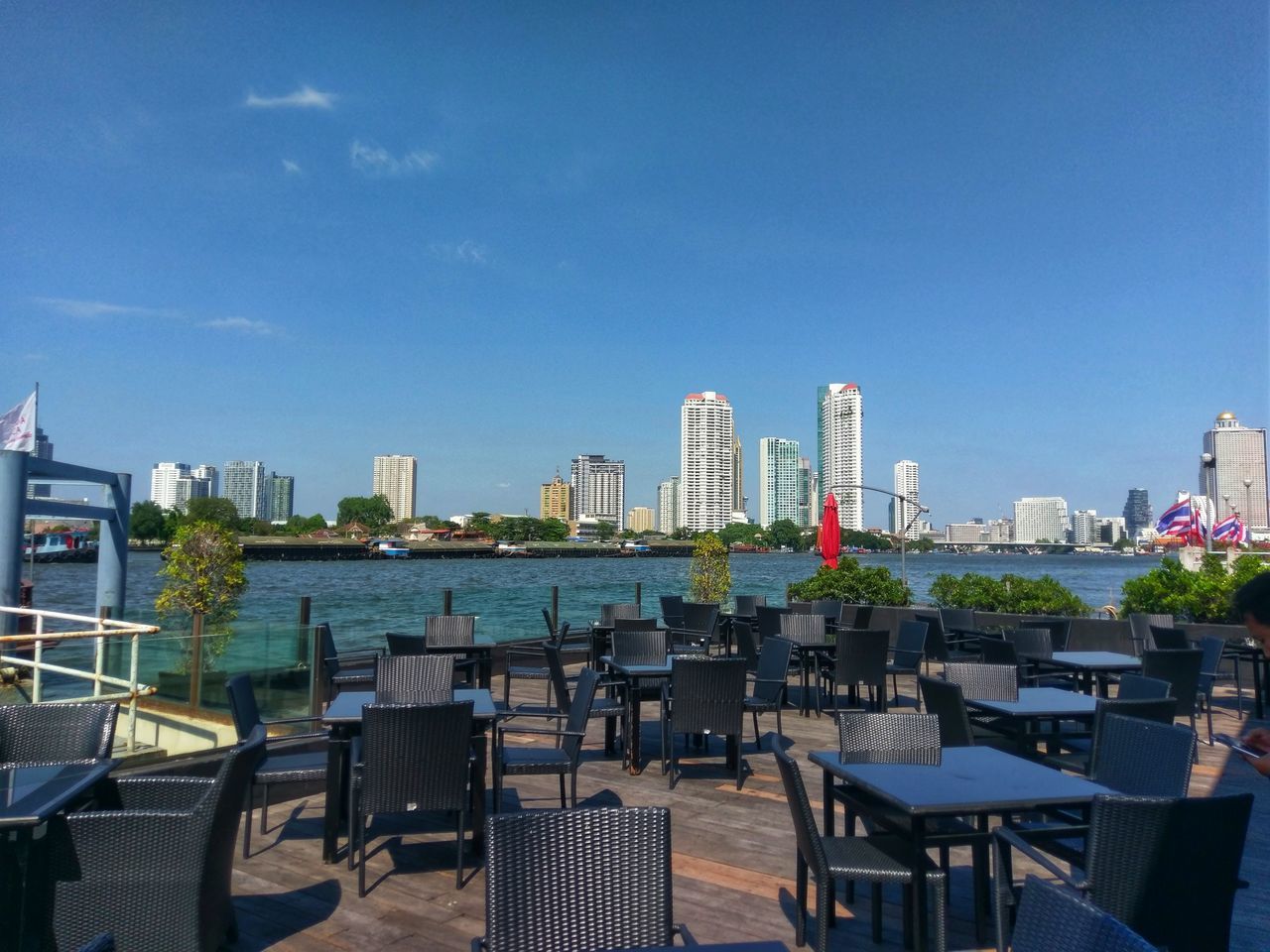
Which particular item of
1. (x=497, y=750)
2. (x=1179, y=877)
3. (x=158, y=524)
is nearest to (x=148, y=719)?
(x=497, y=750)

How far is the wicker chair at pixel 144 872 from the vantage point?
254 cm

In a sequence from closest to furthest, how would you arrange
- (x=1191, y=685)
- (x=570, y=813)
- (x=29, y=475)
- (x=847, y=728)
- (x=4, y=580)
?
(x=570, y=813) < (x=847, y=728) < (x=1191, y=685) < (x=4, y=580) < (x=29, y=475)

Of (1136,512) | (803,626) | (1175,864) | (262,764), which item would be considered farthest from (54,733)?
(1136,512)

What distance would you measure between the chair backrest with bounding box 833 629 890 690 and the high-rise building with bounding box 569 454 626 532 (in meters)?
164

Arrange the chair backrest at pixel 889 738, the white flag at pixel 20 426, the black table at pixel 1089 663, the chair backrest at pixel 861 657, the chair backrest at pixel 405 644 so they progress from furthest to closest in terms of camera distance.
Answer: the white flag at pixel 20 426 → the chair backrest at pixel 861 657 → the chair backrest at pixel 405 644 → the black table at pixel 1089 663 → the chair backrest at pixel 889 738

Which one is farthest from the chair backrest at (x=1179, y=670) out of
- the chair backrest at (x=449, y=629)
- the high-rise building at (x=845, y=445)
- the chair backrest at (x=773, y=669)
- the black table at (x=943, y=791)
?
the high-rise building at (x=845, y=445)

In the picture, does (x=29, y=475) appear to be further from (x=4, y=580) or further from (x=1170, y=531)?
(x=1170, y=531)

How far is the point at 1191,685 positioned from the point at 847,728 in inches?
170

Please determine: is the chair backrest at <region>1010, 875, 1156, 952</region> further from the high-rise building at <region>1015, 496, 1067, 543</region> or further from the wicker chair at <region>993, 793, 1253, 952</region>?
the high-rise building at <region>1015, 496, 1067, 543</region>

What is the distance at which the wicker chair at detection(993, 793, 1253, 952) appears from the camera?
2.25 m

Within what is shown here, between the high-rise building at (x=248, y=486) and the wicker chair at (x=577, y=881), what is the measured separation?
149 metres

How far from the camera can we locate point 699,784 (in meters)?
5.57

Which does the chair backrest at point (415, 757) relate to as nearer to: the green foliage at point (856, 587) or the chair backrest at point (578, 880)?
the chair backrest at point (578, 880)

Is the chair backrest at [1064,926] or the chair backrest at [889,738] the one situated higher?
the chair backrest at [1064,926]
